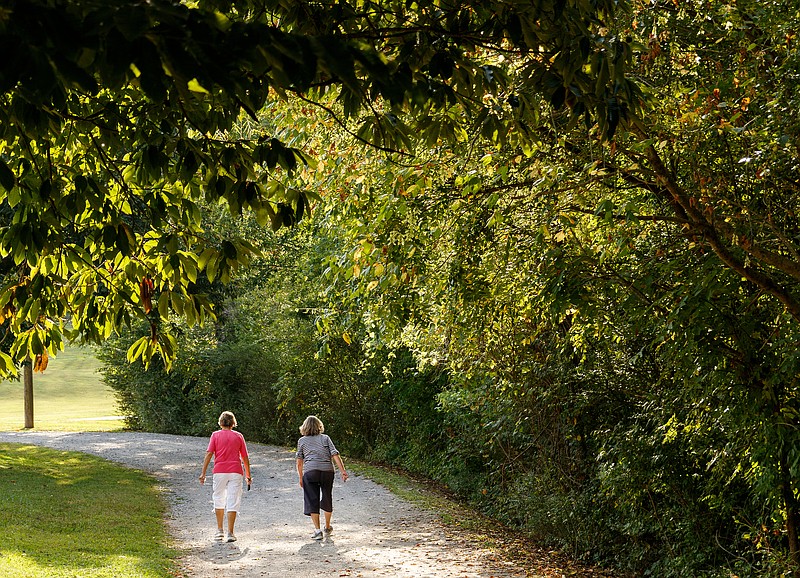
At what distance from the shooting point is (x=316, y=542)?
12.5 metres

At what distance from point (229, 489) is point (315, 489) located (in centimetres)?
129

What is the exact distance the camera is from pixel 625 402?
1113 centimetres

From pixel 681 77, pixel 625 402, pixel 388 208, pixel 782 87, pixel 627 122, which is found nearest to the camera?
pixel 627 122

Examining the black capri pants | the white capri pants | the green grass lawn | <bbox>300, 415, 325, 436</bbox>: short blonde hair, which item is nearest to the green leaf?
the green grass lawn

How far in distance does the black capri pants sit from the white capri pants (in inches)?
39.4

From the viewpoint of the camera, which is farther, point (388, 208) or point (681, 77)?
point (388, 208)

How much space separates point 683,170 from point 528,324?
4.20m

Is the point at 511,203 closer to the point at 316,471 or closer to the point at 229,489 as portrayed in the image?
the point at 316,471

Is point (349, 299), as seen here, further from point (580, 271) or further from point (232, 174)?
point (232, 174)

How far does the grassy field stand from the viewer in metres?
53.9

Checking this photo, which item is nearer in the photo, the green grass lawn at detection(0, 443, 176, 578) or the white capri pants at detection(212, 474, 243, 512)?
the green grass lawn at detection(0, 443, 176, 578)

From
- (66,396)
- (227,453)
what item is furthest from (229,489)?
(66,396)

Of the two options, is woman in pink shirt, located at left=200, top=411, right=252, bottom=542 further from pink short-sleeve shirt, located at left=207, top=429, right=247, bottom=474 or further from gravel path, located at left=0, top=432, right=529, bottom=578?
gravel path, located at left=0, top=432, right=529, bottom=578

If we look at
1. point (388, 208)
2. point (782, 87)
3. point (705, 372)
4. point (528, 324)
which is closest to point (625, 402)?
point (528, 324)
